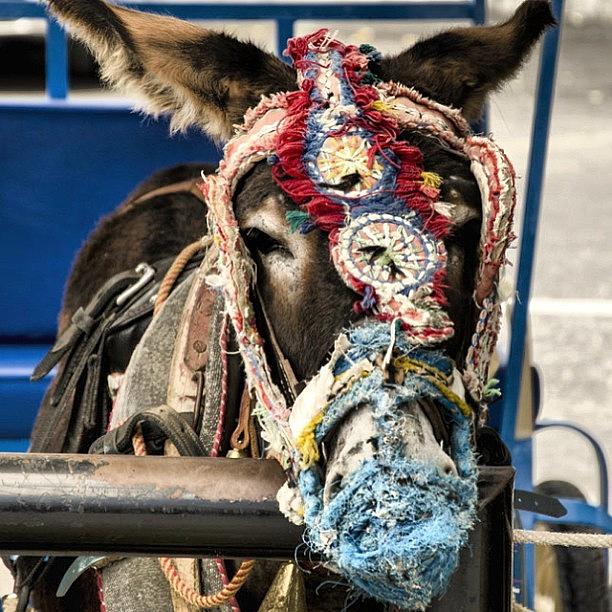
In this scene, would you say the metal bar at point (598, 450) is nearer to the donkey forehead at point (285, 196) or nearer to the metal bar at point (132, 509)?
the donkey forehead at point (285, 196)

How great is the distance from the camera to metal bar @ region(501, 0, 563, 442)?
373 centimetres

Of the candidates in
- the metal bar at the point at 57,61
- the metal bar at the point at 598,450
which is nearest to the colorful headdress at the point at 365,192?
the metal bar at the point at 598,450

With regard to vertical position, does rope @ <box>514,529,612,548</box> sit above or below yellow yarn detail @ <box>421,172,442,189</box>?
below

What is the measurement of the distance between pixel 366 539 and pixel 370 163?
710mm

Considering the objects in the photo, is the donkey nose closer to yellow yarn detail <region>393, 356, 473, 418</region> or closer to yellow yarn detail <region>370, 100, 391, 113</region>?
yellow yarn detail <region>393, 356, 473, 418</region>

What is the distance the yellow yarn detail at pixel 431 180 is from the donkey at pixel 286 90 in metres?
0.03

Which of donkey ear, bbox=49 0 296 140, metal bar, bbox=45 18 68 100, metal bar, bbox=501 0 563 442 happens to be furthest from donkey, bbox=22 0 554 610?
metal bar, bbox=45 18 68 100

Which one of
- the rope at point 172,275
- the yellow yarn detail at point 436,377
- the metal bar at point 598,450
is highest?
the rope at point 172,275

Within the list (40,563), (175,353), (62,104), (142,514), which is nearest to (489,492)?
(142,514)

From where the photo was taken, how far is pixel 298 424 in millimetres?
1894

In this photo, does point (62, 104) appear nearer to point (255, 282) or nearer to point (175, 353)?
point (175, 353)

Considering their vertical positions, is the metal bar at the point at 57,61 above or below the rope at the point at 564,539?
above

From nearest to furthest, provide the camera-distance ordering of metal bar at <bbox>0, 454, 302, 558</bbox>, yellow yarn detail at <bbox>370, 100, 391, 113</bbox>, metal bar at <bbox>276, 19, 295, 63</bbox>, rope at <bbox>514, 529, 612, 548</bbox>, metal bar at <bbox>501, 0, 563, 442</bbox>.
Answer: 1. metal bar at <bbox>0, 454, 302, 558</bbox>
2. rope at <bbox>514, 529, 612, 548</bbox>
3. yellow yarn detail at <bbox>370, 100, 391, 113</bbox>
4. metal bar at <bbox>501, 0, 563, 442</bbox>
5. metal bar at <bbox>276, 19, 295, 63</bbox>

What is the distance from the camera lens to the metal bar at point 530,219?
373 centimetres
